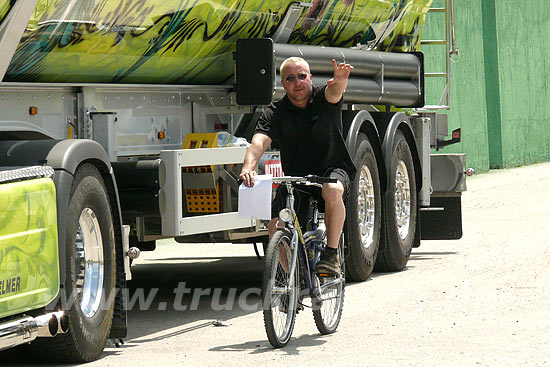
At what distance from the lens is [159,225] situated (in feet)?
30.1

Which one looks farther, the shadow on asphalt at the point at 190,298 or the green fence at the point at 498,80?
the green fence at the point at 498,80

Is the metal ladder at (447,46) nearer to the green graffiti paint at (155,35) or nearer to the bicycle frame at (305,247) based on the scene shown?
the green graffiti paint at (155,35)

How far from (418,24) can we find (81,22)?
6.54 meters

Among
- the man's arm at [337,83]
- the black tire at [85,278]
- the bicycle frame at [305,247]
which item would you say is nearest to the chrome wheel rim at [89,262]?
the black tire at [85,278]

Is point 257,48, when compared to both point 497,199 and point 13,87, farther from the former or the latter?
point 497,199

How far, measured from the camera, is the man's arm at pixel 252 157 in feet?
26.3

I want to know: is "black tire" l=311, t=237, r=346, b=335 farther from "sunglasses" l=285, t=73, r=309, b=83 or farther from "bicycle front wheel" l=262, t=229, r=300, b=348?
"sunglasses" l=285, t=73, r=309, b=83

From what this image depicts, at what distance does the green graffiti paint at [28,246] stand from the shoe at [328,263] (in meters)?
1.87

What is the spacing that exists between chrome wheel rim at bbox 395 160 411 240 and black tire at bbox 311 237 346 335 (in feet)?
13.2

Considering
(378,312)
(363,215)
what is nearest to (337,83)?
(378,312)

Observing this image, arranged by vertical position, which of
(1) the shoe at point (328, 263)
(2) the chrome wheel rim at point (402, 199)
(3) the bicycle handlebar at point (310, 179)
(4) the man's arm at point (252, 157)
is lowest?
(1) the shoe at point (328, 263)

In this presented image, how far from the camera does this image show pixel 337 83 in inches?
331

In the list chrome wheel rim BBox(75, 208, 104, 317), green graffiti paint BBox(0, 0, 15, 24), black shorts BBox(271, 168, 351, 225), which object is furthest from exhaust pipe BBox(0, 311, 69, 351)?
black shorts BBox(271, 168, 351, 225)

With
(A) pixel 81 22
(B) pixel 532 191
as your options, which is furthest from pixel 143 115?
(B) pixel 532 191
